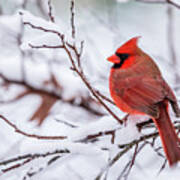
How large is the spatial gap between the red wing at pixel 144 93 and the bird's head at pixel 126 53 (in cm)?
11

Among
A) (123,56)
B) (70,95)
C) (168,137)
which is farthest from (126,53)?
(70,95)

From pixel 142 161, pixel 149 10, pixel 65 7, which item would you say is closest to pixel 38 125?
pixel 142 161

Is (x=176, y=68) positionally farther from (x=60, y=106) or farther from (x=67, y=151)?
(x=67, y=151)

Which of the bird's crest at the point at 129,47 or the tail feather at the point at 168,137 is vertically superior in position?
the bird's crest at the point at 129,47

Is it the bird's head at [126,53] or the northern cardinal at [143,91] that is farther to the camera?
the bird's head at [126,53]

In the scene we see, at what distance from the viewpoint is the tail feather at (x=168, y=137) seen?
1.63 m

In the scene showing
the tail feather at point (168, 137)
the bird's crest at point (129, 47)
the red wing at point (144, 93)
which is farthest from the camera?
the bird's crest at point (129, 47)

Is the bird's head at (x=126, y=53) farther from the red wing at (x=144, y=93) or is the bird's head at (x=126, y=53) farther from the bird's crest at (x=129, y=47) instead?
the red wing at (x=144, y=93)

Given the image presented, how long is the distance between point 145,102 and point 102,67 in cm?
186

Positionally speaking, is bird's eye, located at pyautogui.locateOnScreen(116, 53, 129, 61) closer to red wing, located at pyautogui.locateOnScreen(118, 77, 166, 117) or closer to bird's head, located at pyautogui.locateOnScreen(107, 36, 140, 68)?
bird's head, located at pyautogui.locateOnScreen(107, 36, 140, 68)

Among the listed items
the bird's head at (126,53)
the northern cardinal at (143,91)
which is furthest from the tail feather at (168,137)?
the bird's head at (126,53)

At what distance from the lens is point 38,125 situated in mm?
3615

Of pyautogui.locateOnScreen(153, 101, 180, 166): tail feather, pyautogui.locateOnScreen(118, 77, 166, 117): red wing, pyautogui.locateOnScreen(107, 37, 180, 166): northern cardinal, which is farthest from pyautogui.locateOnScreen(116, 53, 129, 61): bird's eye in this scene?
pyautogui.locateOnScreen(153, 101, 180, 166): tail feather

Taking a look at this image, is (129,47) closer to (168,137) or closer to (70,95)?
(168,137)
